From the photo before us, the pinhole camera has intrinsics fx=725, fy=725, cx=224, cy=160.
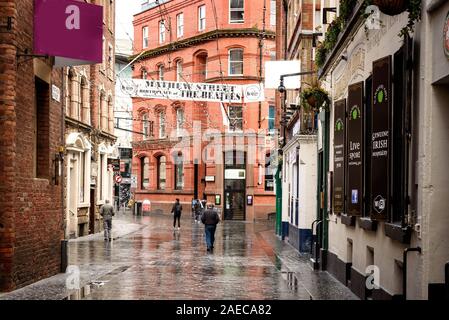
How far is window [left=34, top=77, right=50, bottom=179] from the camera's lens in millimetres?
15656

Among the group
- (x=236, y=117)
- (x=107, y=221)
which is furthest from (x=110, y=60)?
(x=236, y=117)

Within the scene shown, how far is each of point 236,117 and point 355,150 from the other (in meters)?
40.0

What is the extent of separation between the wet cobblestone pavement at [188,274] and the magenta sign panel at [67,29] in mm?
4591

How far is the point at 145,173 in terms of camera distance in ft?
A: 204

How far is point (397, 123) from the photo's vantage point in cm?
1038

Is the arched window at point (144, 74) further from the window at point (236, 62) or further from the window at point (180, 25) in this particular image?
the window at point (236, 62)

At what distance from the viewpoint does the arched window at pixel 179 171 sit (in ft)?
185

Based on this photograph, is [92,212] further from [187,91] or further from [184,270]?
[184,270]

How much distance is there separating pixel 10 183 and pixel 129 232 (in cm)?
2325

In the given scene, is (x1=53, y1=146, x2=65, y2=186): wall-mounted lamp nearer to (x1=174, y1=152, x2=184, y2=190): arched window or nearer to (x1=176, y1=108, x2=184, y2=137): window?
(x1=174, y1=152, x2=184, y2=190): arched window

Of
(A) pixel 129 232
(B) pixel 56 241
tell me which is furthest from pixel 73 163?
(B) pixel 56 241

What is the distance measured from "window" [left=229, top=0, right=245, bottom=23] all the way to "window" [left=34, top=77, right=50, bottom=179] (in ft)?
127

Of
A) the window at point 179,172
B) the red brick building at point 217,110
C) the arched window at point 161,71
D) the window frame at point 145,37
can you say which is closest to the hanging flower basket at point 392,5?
the red brick building at point 217,110

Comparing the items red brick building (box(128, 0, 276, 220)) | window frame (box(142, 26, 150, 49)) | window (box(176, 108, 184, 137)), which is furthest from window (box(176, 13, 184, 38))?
window (box(176, 108, 184, 137))
